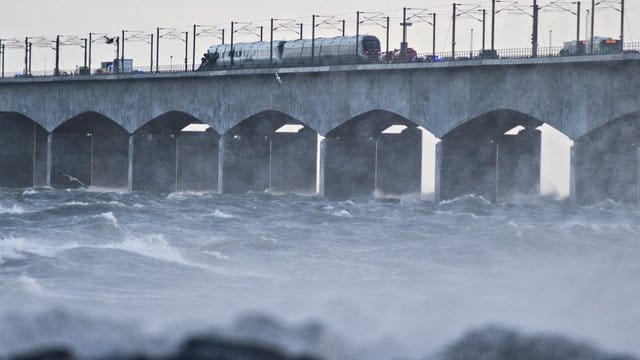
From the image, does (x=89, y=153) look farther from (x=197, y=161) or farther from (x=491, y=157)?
(x=491, y=157)

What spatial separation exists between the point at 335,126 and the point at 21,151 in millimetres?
41893

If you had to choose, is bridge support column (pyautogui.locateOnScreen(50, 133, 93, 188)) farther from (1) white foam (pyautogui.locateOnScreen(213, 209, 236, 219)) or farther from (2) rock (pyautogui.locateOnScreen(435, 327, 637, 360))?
(2) rock (pyautogui.locateOnScreen(435, 327, 637, 360))

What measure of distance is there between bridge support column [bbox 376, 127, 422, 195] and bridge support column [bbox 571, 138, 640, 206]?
23.9 m

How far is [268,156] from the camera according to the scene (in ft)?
302

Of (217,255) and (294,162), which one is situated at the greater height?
(294,162)

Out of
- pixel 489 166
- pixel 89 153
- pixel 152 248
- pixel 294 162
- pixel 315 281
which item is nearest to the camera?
pixel 315 281

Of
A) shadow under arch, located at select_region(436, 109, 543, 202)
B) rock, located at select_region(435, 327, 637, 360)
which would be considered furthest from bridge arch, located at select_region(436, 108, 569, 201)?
rock, located at select_region(435, 327, 637, 360)

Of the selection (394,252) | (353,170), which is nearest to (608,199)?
(353,170)

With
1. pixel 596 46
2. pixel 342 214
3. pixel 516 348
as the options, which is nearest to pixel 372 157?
pixel 596 46

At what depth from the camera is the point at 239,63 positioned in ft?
292

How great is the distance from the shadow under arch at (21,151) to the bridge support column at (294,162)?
25807 mm

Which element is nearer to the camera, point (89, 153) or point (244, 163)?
point (244, 163)

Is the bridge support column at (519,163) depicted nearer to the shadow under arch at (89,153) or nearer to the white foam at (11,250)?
the shadow under arch at (89,153)

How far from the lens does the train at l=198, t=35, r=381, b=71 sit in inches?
3204
